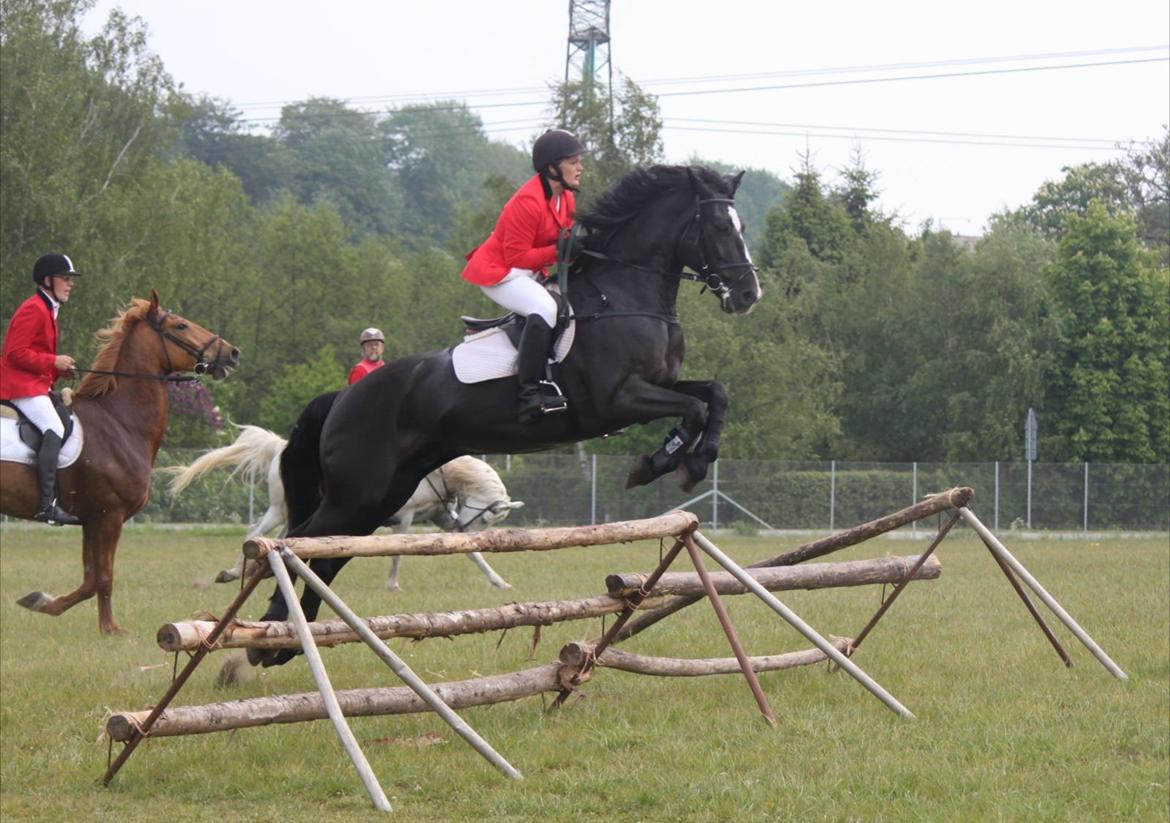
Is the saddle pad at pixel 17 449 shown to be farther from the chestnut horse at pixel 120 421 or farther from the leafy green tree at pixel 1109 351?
the leafy green tree at pixel 1109 351

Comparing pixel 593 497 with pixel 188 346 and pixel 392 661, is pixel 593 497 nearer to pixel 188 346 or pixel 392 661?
pixel 188 346

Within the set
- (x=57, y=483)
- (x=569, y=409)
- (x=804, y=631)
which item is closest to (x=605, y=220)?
(x=569, y=409)

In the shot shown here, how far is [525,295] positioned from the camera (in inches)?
312

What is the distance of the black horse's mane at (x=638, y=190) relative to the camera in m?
8.18

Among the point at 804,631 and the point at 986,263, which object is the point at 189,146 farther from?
the point at 804,631

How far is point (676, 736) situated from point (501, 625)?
1073 millimetres

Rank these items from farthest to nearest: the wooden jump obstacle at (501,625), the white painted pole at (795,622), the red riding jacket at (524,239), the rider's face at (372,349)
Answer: the rider's face at (372,349) → the red riding jacket at (524,239) → the white painted pole at (795,622) → the wooden jump obstacle at (501,625)

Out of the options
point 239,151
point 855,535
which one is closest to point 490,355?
point 855,535

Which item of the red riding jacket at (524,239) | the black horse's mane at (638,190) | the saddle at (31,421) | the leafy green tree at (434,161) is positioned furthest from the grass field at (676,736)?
the leafy green tree at (434,161)

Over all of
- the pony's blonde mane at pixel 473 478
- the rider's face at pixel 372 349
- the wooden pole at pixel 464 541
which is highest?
the rider's face at pixel 372 349

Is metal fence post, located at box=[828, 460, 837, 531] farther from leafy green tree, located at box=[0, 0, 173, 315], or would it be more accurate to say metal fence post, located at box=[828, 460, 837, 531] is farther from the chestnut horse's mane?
the chestnut horse's mane

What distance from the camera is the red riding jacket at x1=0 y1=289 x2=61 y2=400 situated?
10.9m

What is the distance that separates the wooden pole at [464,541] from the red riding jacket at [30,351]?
16.4 ft

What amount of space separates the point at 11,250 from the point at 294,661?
22.4m
